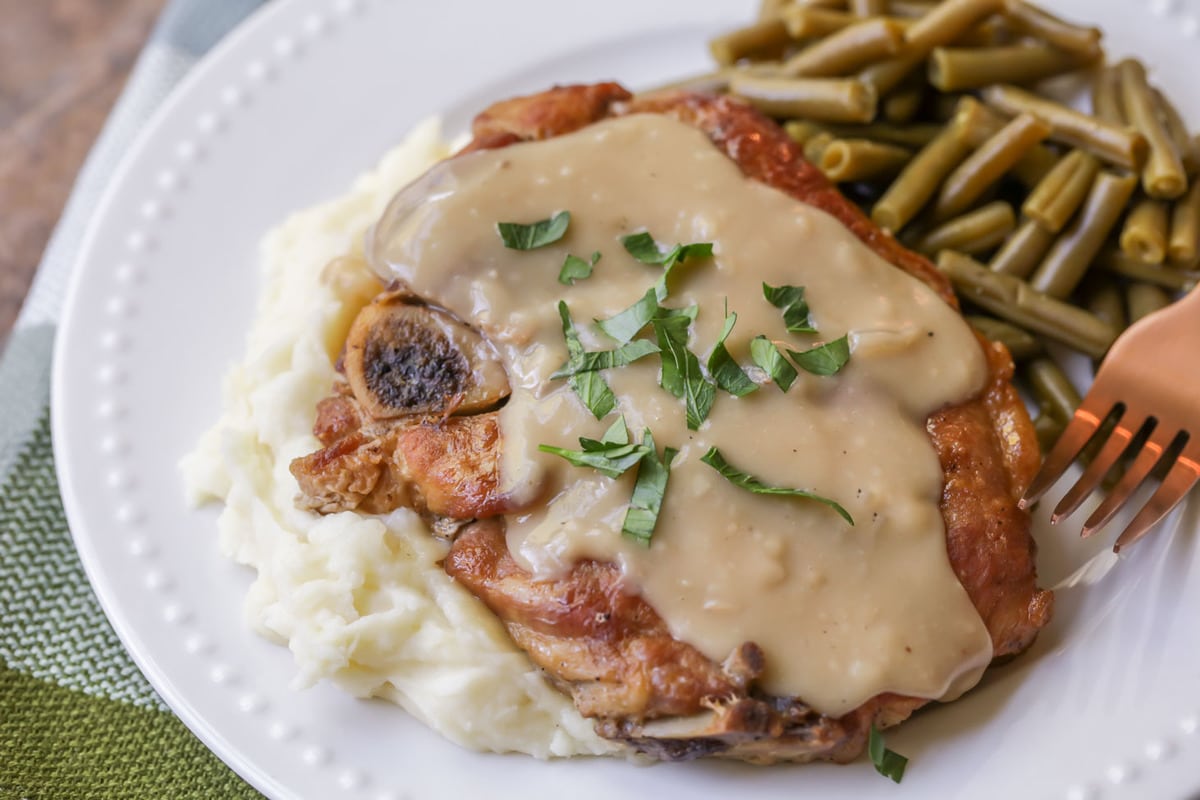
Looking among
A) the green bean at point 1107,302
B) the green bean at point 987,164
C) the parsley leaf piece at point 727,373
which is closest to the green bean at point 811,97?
the green bean at point 987,164

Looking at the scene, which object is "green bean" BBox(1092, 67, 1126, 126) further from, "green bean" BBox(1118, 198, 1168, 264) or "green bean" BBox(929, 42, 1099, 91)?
"green bean" BBox(1118, 198, 1168, 264)

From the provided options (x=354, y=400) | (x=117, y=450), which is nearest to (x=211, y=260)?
(x=117, y=450)

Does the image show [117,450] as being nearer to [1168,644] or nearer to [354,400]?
[354,400]

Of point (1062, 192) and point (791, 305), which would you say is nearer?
point (791, 305)

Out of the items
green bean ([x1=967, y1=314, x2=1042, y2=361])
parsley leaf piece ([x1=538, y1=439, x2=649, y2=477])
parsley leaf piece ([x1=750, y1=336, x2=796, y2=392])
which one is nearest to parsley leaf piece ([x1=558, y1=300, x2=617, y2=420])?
parsley leaf piece ([x1=538, y1=439, x2=649, y2=477])

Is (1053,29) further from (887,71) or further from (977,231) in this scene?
(977,231)

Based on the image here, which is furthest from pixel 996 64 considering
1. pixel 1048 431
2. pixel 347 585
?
pixel 347 585

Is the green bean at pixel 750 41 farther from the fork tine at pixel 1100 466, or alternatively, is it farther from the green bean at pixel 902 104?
the fork tine at pixel 1100 466
